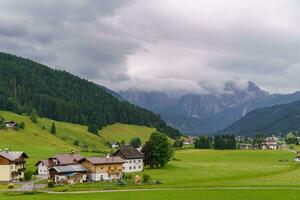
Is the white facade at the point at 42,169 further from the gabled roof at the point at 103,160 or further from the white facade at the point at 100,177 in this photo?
the white facade at the point at 100,177

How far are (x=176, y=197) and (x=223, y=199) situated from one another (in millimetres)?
7754

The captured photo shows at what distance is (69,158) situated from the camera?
136 meters

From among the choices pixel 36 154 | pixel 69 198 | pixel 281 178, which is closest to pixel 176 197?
pixel 69 198

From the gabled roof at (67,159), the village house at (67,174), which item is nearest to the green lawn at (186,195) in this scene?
the village house at (67,174)

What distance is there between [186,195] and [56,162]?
2351 inches

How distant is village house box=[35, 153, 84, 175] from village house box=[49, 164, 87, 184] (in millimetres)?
6318

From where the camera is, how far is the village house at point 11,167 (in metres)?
123

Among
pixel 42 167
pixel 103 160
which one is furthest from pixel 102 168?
pixel 42 167

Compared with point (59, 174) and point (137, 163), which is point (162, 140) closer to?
point (137, 163)

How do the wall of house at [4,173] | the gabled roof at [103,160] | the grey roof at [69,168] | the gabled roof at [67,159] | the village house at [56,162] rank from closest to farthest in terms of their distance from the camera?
the grey roof at [69,168], the wall of house at [4,173], the gabled roof at [103,160], the village house at [56,162], the gabled roof at [67,159]

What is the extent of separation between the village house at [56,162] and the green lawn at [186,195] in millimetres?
44050

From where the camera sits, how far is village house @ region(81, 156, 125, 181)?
129 meters

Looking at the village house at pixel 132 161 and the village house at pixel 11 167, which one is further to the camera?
the village house at pixel 132 161

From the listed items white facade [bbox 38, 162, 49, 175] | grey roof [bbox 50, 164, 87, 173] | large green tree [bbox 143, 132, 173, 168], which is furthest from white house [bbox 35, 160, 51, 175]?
large green tree [bbox 143, 132, 173, 168]
